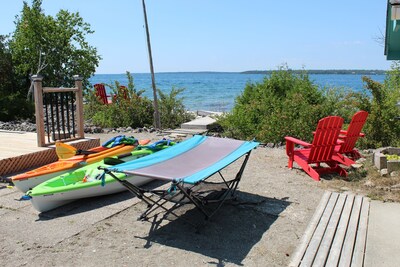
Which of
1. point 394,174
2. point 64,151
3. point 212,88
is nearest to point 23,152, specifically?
point 64,151

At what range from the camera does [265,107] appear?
10.4 meters

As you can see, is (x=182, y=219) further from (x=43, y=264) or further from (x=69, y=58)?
(x=69, y=58)

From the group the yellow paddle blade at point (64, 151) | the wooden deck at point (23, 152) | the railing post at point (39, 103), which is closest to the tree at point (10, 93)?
the wooden deck at point (23, 152)

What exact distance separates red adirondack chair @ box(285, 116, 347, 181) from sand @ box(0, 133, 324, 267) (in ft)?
2.51

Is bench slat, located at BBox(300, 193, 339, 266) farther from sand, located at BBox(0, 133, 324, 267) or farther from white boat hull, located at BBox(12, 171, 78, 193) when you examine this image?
white boat hull, located at BBox(12, 171, 78, 193)

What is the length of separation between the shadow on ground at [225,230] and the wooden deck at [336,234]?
0.48 metres

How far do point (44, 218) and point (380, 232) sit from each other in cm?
374

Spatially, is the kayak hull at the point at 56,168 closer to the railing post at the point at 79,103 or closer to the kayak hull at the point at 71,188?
the kayak hull at the point at 71,188

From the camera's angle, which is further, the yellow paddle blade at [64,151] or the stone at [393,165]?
the yellow paddle blade at [64,151]

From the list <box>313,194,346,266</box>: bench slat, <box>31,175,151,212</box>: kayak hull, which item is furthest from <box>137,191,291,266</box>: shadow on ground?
<box>31,175,151,212</box>: kayak hull

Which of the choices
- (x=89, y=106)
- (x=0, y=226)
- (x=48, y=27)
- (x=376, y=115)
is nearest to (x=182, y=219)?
(x=0, y=226)

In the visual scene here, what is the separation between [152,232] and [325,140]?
3485 millimetres

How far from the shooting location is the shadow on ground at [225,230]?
4.05 metres

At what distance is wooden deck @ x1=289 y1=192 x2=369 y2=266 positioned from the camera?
148 inches
